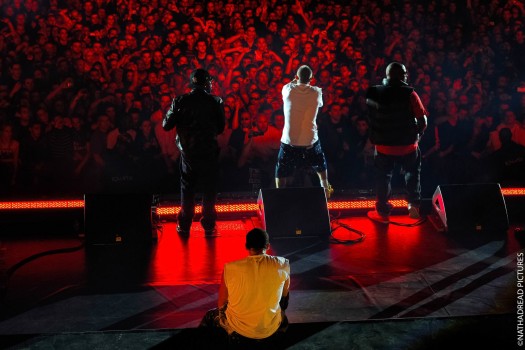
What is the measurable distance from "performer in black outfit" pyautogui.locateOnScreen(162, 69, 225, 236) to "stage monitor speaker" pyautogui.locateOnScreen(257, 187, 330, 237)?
0.62m

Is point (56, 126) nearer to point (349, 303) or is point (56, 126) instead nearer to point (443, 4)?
point (349, 303)

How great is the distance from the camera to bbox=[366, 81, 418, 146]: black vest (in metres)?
6.53

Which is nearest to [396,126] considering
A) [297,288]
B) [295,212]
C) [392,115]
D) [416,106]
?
[392,115]

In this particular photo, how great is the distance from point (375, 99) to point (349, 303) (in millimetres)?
2637

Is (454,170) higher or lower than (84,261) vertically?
higher

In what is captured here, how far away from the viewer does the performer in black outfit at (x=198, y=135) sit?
6164 mm

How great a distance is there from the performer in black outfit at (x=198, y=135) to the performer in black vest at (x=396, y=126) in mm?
1714

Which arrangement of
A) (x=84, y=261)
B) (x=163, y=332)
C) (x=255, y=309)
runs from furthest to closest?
(x=84, y=261), (x=163, y=332), (x=255, y=309)

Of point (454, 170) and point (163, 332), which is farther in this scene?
point (454, 170)

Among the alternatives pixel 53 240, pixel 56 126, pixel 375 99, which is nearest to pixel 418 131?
pixel 375 99

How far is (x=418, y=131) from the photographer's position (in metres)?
6.72

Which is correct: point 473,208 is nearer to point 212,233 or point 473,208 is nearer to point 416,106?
point 416,106

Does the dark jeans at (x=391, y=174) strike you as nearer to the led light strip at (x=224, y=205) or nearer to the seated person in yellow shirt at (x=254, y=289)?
the led light strip at (x=224, y=205)

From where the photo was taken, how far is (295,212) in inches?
257
